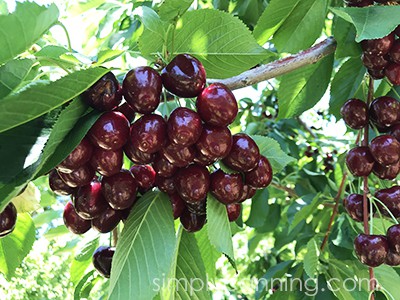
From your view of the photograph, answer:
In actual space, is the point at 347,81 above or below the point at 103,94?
below

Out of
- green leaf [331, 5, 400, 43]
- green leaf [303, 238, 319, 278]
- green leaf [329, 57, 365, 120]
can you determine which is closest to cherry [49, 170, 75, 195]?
green leaf [331, 5, 400, 43]

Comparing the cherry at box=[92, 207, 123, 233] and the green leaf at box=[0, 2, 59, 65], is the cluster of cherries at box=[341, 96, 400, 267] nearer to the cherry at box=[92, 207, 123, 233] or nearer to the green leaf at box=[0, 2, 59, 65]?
the cherry at box=[92, 207, 123, 233]

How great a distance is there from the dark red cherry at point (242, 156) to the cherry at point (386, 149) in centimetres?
55

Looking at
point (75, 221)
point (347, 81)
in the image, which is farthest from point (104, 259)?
point (347, 81)

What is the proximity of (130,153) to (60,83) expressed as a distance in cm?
22

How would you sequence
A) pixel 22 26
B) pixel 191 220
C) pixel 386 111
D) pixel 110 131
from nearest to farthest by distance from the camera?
1. pixel 22 26
2. pixel 110 131
3. pixel 191 220
4. pixel 386 111

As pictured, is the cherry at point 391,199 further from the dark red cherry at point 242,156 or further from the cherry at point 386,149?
the dark red cherry at point 242,156

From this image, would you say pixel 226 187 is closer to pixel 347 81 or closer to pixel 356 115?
pixel 356 115

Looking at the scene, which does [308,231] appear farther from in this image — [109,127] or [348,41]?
[109,127]

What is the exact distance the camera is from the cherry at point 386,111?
4.76 feet

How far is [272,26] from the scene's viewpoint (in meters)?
1.53

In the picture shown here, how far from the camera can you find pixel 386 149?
4.55 feet

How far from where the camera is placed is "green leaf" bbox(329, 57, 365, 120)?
1.80 meters

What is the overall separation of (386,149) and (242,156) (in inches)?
23.4
